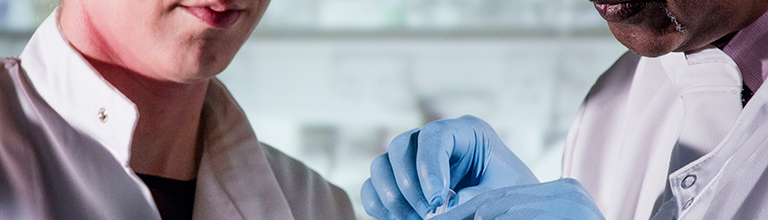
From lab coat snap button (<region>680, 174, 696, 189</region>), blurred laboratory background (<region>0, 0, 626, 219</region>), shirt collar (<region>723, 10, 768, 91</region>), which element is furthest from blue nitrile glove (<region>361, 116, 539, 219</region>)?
blurred laboratory background (<region>0, 0, 626, 219</region>)

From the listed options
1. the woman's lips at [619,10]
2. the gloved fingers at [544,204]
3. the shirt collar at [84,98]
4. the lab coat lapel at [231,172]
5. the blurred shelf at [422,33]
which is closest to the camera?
the gloved fingers at [544,204]

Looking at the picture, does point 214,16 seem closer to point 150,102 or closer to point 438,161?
point 150,102

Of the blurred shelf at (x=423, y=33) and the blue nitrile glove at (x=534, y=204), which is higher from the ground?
the blue nitrile glove at (x=534, y=204)

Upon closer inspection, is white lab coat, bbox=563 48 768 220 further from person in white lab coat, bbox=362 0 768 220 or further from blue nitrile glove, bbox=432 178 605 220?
blue nitrile glove, bbox=432 178 605 220

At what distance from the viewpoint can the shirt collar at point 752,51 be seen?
630 mm

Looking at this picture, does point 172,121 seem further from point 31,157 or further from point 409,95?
point 409,95

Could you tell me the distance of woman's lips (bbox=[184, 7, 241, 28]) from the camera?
0.68 m

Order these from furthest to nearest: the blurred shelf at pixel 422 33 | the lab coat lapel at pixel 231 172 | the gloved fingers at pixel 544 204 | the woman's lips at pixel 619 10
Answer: the blurred shelf at pixel 422 33, the lab coat lapel at pixel 231 172, the woman's lips at pixel 619 10, the gloved fingers at pixel 544 204

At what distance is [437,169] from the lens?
0.57 metres

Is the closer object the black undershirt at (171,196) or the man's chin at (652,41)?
the man's chin at (652,41)

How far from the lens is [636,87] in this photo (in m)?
0.81

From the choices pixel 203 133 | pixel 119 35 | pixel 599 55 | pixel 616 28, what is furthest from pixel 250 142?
pixel 599 55

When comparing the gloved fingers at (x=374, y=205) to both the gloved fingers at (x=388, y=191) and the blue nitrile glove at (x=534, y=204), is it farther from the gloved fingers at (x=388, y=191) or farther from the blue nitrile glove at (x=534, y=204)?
the blue nitrile glove at (x=534, y=204)

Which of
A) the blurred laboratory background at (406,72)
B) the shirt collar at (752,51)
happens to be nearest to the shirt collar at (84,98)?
the shirt collar at (752,51)
